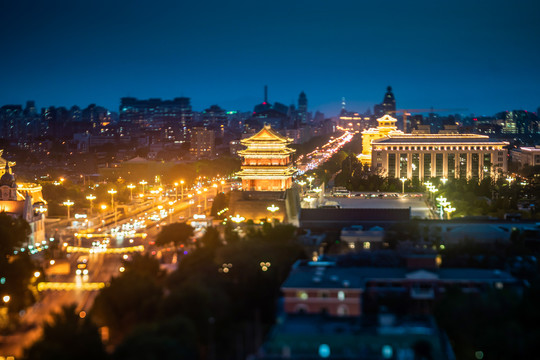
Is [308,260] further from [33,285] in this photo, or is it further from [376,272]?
[33,285]

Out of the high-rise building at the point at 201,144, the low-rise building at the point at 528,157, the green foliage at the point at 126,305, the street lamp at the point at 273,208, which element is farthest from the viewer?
the high-rise building at the point at 201,144

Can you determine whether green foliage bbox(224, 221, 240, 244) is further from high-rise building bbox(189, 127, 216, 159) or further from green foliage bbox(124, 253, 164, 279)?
high-rise building bbox(189, 127, 216, 159)

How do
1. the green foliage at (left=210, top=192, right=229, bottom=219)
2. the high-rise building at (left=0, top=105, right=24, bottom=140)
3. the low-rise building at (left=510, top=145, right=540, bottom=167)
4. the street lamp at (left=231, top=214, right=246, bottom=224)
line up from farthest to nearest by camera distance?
the high-rise building at (left=0, top=105, right=24, bottom=140), the low-rise building at (left=510, top=145, right=540, bottom=167), the green foliage at (left=210, top=192, right=229, bottom=219), the street lamp at (left=231, top=214, right=246, bottom=224)

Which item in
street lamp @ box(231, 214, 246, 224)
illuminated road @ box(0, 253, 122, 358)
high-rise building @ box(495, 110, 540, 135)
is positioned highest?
high-rise building @ box(495, 110, 540, 135)

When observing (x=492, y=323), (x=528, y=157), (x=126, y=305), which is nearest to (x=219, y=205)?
(x=126, y=305)

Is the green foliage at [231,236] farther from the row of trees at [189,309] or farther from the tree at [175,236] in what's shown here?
the row of trees at [189,309]

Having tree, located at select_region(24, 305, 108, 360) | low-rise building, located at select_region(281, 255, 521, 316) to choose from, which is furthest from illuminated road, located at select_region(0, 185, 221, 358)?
low-rise building, located at select_region(281, 255, 521, 316)

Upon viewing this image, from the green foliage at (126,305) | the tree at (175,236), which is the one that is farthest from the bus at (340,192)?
the green foliage at (126,305)

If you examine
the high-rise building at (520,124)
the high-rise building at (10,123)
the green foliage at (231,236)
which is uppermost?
the high-rise building at (10,123)
